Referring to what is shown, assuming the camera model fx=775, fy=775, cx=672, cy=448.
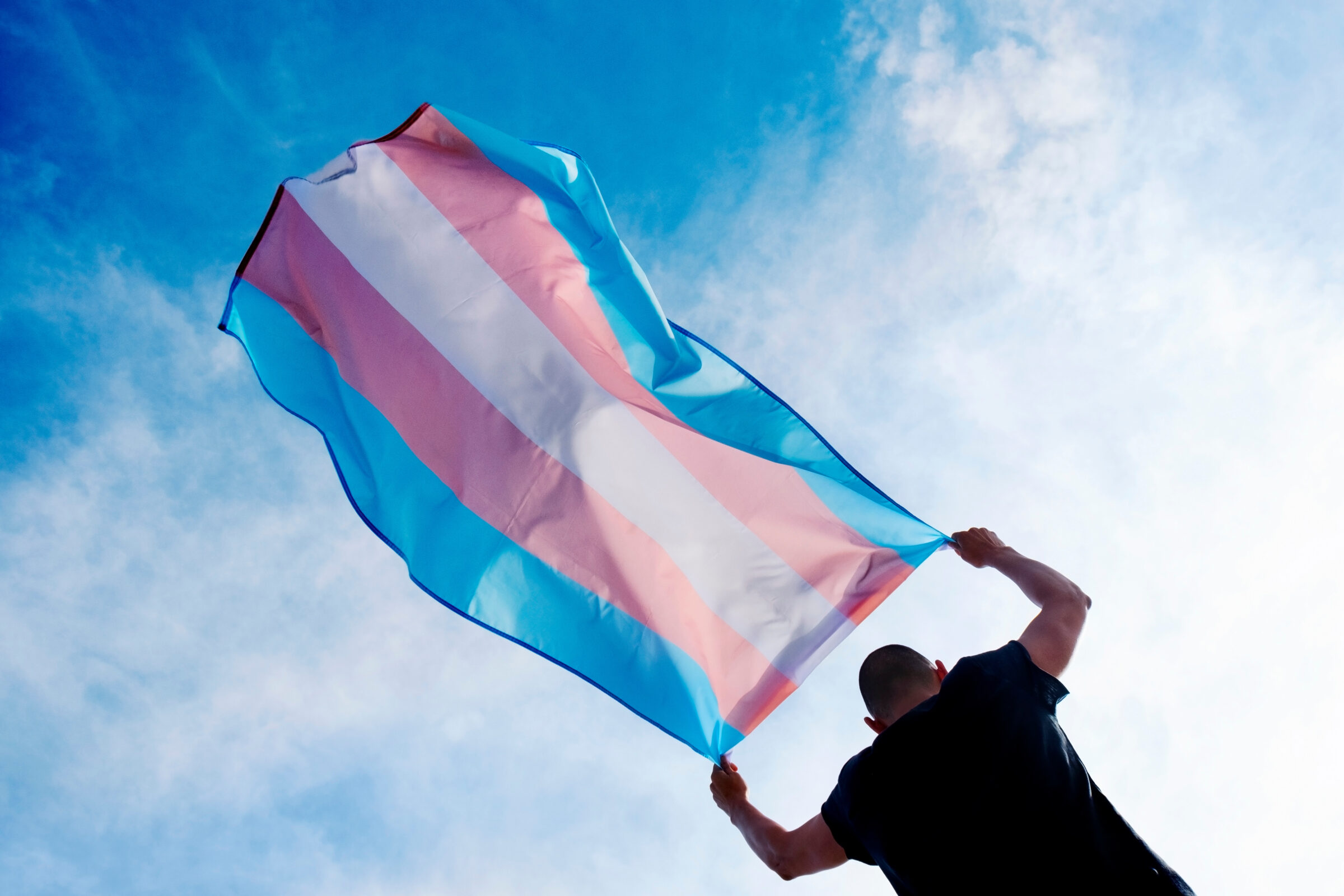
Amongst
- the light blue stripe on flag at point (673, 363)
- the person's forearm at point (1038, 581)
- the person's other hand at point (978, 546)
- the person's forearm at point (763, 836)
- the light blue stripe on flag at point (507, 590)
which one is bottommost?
the person's forearm at point (763, 836)

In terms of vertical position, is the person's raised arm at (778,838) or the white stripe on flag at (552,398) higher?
the white stripe on flag at (552,398)

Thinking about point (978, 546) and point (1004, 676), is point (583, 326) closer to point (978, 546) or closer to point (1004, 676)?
point (978, 546)

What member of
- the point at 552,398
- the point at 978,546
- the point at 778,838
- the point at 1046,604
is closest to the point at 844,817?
the point at 778,838

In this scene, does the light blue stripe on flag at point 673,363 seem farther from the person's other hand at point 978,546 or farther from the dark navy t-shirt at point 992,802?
the dark navy t-shirt at point 992,802

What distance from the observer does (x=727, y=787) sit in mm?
4035

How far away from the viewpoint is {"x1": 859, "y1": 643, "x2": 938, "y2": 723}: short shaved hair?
3.07m

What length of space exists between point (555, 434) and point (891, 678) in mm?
2271

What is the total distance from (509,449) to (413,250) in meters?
1.31

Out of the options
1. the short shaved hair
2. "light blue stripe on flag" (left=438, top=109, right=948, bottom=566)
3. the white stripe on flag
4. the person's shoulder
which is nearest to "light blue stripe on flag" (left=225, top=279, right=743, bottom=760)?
the white stripe on flag

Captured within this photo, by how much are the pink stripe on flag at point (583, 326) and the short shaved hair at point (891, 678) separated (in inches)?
46.2

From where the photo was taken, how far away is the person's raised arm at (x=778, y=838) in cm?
316

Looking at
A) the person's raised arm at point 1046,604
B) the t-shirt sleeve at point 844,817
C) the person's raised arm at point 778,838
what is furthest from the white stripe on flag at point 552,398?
the t-shirt sleeve at point 844,817

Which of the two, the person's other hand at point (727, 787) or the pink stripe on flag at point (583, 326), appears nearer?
the person's other hand at point (727, 787)

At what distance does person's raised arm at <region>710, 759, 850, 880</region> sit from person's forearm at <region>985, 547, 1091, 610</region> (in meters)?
1.24
